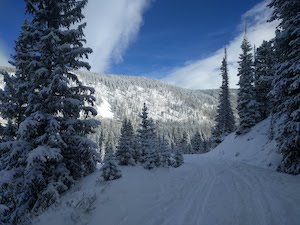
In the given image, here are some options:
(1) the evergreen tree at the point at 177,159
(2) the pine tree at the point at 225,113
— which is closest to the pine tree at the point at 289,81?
(1) the evergreen tree at the point at 177,159

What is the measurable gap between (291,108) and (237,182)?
558cm

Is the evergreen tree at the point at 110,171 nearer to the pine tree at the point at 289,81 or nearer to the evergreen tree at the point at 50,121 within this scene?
the evergreen tree at the point at 50,121

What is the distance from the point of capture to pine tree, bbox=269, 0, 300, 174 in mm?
12719

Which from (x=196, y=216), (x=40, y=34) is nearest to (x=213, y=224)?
(x=196, y=216)

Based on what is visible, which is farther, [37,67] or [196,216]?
[37,67]

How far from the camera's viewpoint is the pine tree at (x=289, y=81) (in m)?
12.7

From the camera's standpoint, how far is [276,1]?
1462 cm

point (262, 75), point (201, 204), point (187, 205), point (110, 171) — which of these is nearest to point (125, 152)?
point (110, 171)

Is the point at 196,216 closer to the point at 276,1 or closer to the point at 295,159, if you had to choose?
the point at 295,159

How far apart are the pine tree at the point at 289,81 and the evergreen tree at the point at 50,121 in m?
11.2

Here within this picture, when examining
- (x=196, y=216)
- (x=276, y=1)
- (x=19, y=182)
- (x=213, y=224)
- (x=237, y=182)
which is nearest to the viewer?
(x=213, y=224)

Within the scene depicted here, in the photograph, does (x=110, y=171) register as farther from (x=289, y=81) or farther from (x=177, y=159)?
(x=177, y=159)

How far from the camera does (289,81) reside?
1323cm

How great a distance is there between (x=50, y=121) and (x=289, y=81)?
44.5 ft
